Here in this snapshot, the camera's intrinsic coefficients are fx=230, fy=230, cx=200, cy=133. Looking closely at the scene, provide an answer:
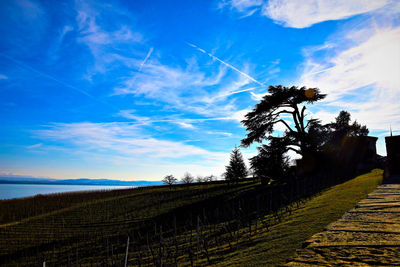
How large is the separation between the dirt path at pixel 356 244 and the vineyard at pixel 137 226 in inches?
277

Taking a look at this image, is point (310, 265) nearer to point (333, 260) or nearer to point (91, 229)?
point (333, 260)

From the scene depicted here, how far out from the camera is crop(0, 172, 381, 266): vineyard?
40.6 ft

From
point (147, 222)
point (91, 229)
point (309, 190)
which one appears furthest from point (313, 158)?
point (91, 229)

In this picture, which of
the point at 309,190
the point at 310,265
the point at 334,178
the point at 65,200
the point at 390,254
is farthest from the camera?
the point at 65,200

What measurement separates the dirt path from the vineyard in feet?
23.1

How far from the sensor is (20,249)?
20719 millimetres

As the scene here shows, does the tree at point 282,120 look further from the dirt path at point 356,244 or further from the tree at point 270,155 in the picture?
the dirt path at point 356,244

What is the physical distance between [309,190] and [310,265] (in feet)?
57.0

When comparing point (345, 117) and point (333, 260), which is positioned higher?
point (345, 117)

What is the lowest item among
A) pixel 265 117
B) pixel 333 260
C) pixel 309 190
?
pixel 309 190

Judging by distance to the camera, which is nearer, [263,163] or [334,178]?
[334,178]

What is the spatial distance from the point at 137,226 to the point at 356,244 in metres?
23.3

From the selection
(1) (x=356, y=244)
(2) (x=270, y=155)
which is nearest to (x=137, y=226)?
(2) (x=270, y=155)

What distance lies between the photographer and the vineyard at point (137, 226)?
12.4 m
